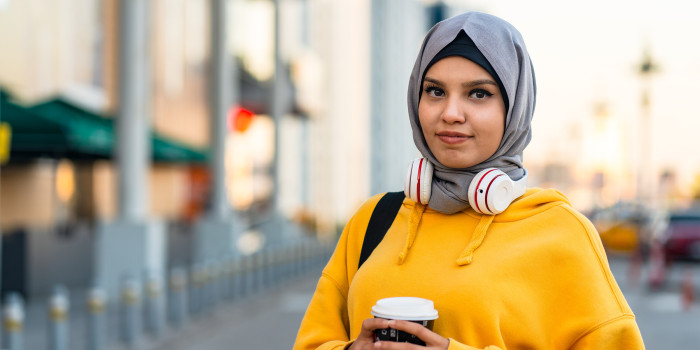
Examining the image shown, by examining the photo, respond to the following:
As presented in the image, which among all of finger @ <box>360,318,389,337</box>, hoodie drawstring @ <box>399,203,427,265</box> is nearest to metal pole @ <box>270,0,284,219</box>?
hoodie drawstring @ <box>399,203,427,265</box>

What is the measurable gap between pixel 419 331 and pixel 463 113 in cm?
56

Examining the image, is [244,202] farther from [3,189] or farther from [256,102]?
[3,189]

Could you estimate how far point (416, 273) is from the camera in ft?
7.51

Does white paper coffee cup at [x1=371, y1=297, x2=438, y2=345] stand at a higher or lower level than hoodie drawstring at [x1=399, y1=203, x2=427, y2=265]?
lower

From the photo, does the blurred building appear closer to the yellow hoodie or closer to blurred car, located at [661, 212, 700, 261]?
blurred car, located at [661, 212, 700, 261]

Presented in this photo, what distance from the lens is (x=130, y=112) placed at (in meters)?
13.9

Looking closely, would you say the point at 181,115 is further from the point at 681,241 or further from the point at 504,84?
the point at 504,84

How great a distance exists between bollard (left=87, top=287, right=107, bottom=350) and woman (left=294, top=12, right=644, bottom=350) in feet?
23.8

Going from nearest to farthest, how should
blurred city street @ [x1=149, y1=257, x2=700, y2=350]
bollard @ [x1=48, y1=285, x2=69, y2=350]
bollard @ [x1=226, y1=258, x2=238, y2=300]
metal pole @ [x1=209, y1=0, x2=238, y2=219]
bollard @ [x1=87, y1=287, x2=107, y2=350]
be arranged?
bollard @ [x1=48, y1=285, x2=69, y2=350], bollard @ [x1=87, y1=287, x2=107, y2=350], blurred city street @ [x1=149, y1=257, x2=700, y2=350], bollard @ [x1=226, y1=258, x2=238, y2=300], metal pole @ [x1=209, y1=0, x2=238, y2=219]

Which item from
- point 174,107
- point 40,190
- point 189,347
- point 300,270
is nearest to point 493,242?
point 189,347

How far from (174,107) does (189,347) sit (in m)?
17.0

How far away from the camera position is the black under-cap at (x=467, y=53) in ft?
7.23

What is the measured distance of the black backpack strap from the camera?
2473mm

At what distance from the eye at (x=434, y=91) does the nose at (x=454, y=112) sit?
58 millimetres
